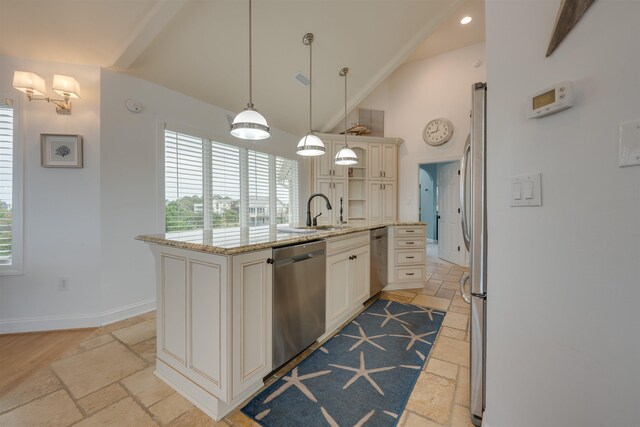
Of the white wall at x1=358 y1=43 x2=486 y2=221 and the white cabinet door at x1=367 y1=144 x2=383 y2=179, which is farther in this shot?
the white cabinet door at x1=367 y1=144 x2=383 y2=179

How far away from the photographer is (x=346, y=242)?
94.0 inches

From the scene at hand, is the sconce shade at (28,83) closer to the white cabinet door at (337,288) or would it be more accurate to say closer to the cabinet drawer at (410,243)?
the white cabinet door at (337,288)

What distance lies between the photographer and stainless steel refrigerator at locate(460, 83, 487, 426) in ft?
4.29

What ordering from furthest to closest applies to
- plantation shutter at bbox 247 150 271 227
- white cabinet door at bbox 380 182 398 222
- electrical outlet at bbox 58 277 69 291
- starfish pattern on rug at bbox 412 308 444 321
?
white cabinet door at bbox 380 182 398 222 → plantation shutter at bbox 247 150 271 227 → starfish pattern on rug at bbox 412 308 444 321 → electrical outlet at bbox 58 277 69 291

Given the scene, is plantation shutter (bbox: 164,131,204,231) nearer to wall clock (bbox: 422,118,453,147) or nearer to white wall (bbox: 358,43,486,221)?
white wall (bbox: 358,43,486,221)

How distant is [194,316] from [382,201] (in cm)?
422

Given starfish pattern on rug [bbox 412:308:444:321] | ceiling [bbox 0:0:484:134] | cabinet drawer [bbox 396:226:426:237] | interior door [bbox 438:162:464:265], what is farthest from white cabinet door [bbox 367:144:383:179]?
starfish pattern on rug [bbox 412:308:444:321]

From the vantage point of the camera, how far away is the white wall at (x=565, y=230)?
2.55 ft

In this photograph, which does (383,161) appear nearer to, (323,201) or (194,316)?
(323,201)

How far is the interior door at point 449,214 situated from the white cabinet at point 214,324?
15.0 feet

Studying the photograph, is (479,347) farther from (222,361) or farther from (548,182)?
(222,361)

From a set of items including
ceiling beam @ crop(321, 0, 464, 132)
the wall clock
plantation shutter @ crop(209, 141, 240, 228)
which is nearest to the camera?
plantation shutter @ crop(209, 141, 240, 228)

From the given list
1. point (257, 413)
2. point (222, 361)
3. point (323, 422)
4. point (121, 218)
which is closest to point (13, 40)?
point (121, 218)

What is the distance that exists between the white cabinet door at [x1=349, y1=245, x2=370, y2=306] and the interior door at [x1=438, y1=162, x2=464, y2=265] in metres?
3.04
